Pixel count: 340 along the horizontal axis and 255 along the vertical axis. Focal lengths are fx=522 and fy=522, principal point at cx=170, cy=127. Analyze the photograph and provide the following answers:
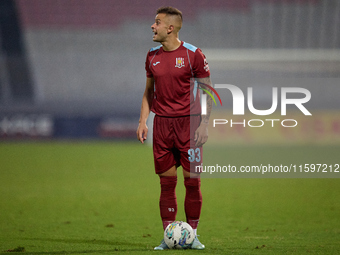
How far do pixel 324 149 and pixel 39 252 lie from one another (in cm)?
1309

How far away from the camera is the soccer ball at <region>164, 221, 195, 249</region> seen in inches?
167

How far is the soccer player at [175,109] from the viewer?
430 cm

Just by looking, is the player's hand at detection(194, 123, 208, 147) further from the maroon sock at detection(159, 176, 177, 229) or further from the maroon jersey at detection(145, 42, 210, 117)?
the maroon sock at detection(159, 176, 177, 229)

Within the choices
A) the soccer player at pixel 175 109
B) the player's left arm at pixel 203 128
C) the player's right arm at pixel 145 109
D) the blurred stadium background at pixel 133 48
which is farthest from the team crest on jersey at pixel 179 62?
the blurred stadium background at pixel 133 48

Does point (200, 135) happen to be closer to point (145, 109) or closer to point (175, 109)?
point (175, 109)

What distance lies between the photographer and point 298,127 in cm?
1761

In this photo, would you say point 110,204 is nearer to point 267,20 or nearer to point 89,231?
point 89,231

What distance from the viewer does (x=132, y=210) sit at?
281 inches

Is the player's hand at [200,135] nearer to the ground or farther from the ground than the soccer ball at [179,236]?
farther from the ground

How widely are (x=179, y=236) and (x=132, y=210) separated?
297 cm

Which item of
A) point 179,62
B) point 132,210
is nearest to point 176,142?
point 179,62

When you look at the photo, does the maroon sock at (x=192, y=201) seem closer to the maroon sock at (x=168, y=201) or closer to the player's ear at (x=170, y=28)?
the maroon sock at (x=168, y=201)

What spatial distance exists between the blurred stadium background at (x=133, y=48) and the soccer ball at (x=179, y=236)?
1544 cm

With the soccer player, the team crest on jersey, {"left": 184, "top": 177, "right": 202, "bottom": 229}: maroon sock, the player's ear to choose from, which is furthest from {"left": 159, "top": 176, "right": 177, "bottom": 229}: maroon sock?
the player's ear
